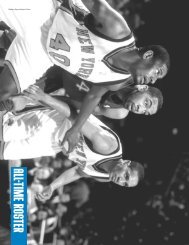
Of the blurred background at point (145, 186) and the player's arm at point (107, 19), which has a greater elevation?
the player's arm at point (107, 19)

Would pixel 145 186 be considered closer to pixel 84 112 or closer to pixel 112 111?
pixel 112 111

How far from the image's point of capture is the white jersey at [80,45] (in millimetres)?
3502

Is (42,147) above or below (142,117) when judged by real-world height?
above

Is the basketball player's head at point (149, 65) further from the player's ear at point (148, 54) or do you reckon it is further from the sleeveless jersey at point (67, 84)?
the sleeveless jersey at point (67, 84)

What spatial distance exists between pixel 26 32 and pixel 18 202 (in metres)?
2.09

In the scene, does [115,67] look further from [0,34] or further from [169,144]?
[169,144]

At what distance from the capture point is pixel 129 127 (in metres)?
7.93

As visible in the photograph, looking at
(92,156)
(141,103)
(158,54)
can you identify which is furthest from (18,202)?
(158,54)

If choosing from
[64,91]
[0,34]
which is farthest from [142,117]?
[0,34]

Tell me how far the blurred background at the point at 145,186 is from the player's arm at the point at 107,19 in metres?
3.88

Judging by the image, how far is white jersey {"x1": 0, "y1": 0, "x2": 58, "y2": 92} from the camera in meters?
3.64

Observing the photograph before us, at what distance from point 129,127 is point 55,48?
4443 mm

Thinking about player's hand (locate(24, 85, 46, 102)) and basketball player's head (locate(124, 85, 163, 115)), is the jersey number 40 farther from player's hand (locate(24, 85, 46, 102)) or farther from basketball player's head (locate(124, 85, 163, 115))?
basketball player's head (locate(124, 85, 163, 115))

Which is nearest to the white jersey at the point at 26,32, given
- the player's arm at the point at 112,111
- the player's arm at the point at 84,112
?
the player's arm at the point at 84,112
